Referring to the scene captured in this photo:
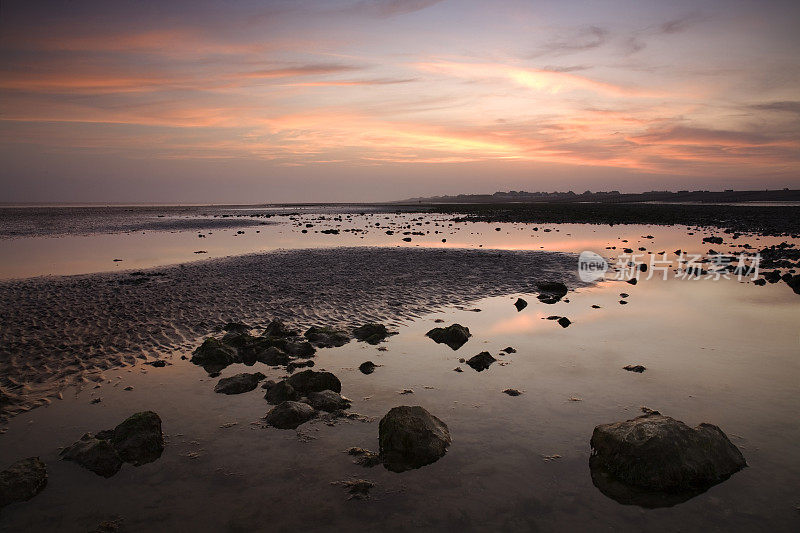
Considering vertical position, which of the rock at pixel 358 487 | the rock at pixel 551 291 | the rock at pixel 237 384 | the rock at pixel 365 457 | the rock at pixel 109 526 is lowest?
the rock at pixel 109 526

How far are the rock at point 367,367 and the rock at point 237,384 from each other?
2.58 metres

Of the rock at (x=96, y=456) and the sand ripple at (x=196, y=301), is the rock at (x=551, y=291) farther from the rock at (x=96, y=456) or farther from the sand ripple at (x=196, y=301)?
the rock at (x=96, y=456)

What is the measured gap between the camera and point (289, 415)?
9195mm

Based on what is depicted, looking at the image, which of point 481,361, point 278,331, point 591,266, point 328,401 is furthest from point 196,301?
point 591,266

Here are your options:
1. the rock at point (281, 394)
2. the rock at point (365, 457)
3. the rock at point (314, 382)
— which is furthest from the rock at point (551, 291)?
the rock at point (365, 457)

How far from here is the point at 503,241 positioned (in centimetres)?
4397

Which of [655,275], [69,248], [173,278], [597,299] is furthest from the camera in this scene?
[69,248]

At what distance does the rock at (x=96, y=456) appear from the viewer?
7645 millimetres

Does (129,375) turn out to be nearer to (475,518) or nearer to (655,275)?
(475,518)

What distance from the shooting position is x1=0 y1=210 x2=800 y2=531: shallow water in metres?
6.49

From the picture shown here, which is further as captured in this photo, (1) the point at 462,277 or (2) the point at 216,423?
(1) the point at 462,277

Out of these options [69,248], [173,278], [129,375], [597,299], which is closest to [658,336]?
[597,299]

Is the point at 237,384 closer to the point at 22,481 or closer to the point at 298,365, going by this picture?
the point at 298,365

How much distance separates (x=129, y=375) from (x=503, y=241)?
3670 cm
